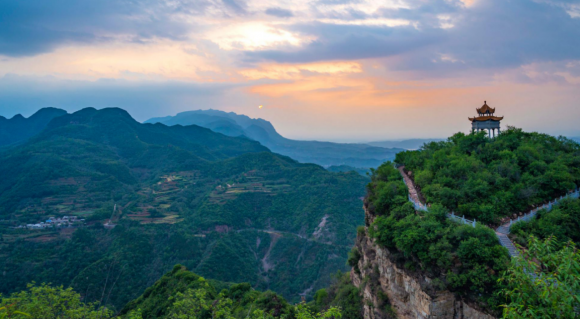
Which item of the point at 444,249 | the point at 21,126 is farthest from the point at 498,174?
the point at 21,126

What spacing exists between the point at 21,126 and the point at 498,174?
240m

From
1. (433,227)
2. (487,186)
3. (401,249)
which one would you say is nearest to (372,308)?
(401,249)

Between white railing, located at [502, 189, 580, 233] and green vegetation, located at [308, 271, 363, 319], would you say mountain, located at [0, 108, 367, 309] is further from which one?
white railing, located at [502, 189, 580, 233]

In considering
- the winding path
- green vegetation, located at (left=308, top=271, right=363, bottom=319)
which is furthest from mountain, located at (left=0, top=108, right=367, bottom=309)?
the winding path

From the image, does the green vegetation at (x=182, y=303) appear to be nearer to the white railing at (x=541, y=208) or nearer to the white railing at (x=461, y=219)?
the white railing at (x=461, y=219)

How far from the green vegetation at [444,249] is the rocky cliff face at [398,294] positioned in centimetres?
66

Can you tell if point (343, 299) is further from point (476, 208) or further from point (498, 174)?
point (498, 174)

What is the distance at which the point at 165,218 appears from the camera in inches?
3317

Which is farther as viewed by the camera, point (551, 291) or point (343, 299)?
point (343, 299)

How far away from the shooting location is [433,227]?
22.2 meters

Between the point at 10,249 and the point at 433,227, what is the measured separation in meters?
75.4

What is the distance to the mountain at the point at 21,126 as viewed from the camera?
177375 millimetres

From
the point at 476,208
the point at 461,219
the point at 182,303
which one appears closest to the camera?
the point at 182,303

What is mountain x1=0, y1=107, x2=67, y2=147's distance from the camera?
177375mm
